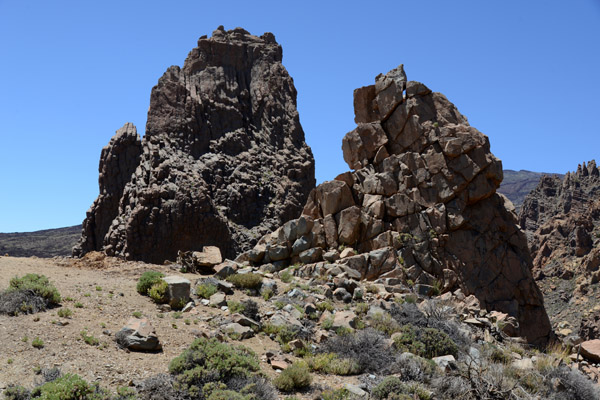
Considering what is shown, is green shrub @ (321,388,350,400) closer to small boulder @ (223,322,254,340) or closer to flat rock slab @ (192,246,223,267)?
small boulder @ (223,322,254,340)

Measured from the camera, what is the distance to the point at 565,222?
80.2 metres

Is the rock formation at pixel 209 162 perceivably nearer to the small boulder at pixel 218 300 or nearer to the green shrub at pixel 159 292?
the green shrub at pixel 159 292

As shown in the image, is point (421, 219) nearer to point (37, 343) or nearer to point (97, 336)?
point (97, 336)

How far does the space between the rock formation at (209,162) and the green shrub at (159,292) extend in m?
37.7

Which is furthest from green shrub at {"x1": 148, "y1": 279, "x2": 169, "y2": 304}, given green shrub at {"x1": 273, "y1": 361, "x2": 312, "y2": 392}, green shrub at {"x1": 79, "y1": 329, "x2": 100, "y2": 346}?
green shrub at {"x1": 273, "y1": 361, "x2": 312, "y2": 392}

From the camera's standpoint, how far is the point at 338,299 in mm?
17922

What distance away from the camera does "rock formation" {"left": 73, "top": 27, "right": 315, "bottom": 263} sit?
54531 mm

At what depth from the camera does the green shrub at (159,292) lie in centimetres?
1581

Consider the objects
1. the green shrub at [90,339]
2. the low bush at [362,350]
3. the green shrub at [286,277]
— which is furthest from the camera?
the green shrub at [286,277]

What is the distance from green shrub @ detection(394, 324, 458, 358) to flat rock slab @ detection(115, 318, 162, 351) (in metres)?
6.52

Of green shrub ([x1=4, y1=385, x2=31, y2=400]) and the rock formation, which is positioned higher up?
the rock formation

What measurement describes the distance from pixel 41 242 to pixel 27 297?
301 ft


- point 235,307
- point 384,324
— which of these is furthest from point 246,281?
point 384,324

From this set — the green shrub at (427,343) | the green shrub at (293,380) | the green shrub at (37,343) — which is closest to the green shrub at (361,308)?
the green shrub at (427,343)
